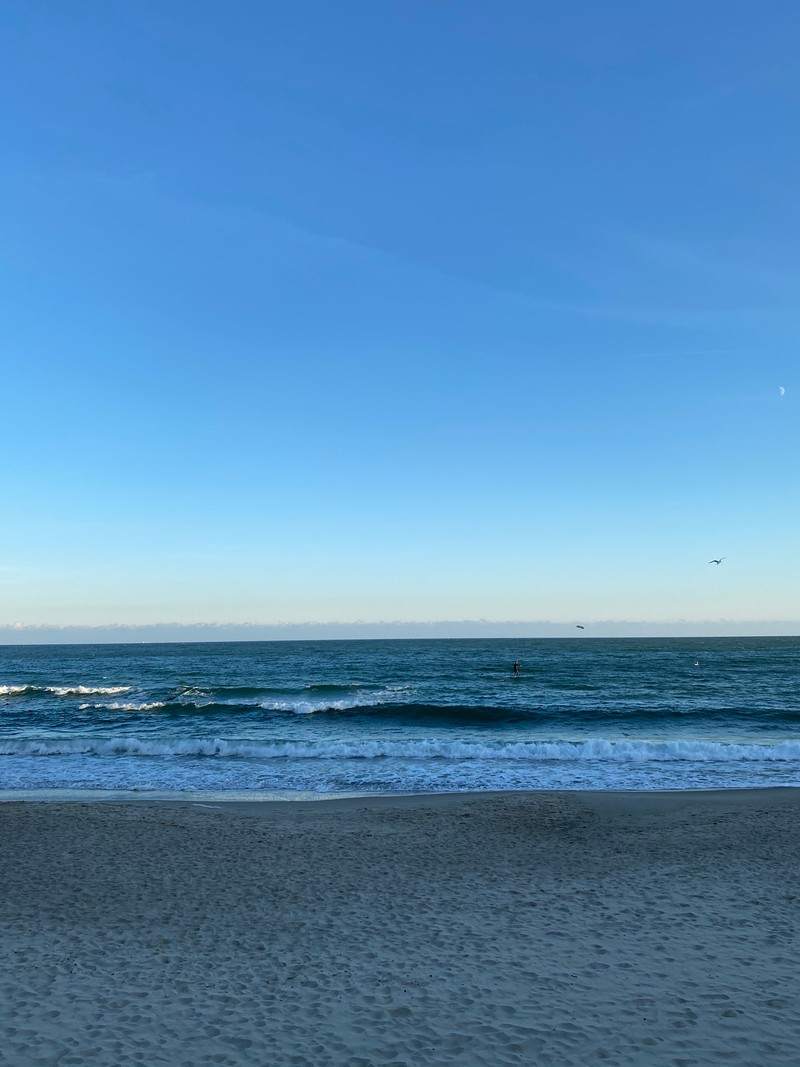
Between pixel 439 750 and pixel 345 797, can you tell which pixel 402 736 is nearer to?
pixel 439 750

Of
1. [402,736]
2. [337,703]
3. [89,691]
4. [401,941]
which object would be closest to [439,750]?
[402,736]

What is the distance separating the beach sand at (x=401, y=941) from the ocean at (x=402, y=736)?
5.70 m

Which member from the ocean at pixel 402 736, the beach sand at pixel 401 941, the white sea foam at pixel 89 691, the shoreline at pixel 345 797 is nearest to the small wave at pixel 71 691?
the white sea foam at pixel 89 691

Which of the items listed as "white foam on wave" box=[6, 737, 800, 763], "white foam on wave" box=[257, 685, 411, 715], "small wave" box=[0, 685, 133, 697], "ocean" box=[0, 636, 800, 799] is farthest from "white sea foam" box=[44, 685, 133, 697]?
"white foam on wave" box=[6, 737, 800, 763]

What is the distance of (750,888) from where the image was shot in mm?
10734

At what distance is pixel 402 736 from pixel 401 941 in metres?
21.6

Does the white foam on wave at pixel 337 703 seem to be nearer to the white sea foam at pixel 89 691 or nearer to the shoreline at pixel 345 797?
the white sea foam at pixel 89 691

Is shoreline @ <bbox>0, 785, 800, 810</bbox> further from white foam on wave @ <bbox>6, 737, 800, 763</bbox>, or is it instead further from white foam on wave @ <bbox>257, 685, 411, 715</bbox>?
white foam on wave @ <bbox>257, 685, 411, 715</bbox>

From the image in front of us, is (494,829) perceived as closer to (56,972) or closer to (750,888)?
(750,888)

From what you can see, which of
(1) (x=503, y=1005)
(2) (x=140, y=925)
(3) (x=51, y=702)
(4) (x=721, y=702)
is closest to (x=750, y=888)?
(1) (x=503, y=1005)

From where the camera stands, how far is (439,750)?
25.2 metres

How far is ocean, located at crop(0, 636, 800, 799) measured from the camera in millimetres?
20859

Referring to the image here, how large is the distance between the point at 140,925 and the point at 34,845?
5.30 meters

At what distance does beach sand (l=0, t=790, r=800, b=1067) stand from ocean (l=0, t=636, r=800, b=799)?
224 inches
